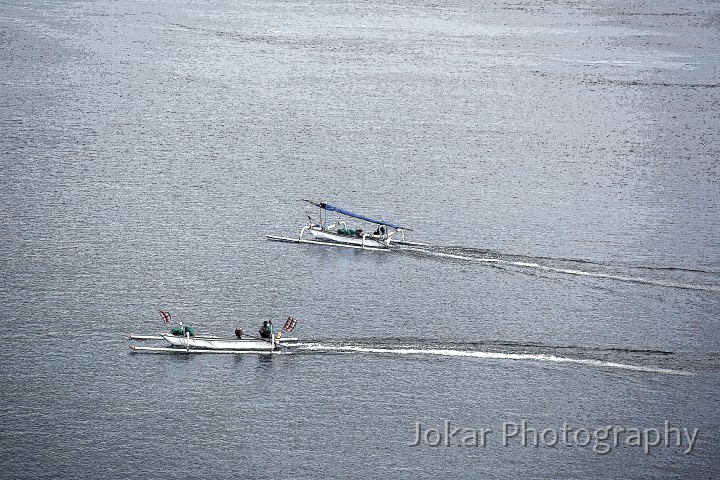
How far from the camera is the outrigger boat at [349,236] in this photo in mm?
100938

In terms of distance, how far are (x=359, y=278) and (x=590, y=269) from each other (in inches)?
888

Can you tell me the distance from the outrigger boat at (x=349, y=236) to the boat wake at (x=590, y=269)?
1.59m

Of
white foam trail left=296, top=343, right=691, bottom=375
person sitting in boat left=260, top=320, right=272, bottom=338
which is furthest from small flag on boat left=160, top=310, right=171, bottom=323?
white foam trail left=296, top=343, right=691, bottom=375

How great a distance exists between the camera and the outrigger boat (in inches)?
3974

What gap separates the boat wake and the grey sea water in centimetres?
36

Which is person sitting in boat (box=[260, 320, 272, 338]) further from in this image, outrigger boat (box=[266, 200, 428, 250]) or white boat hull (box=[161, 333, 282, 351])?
outrigger boat (box=[266, 200, 428, 250])

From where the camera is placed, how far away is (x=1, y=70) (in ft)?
533

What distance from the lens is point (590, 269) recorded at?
316ft

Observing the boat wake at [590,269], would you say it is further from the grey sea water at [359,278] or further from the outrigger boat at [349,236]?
the outrigger boat at [349,236]

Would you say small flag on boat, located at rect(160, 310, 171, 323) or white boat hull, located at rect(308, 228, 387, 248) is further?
white boat hull, located at rect(308, 228, 387, 248)

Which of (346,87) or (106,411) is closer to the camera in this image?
(106,411)

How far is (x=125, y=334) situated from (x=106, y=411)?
10752mm

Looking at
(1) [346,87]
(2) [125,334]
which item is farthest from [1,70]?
(2) [125,334]

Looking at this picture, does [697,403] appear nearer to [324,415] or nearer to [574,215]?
[324,415]
